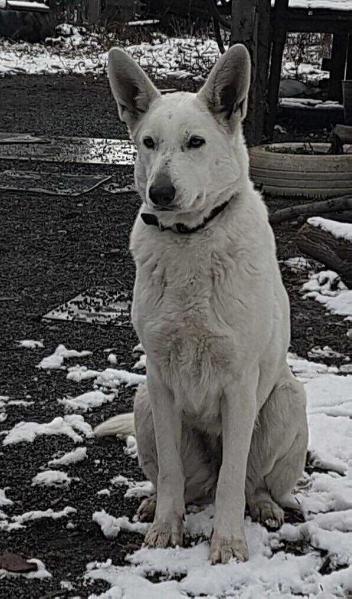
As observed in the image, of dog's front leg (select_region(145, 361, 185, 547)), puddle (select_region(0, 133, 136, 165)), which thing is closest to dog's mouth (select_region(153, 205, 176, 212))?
dog's front leg (select_region(145, 361, 185, 547))

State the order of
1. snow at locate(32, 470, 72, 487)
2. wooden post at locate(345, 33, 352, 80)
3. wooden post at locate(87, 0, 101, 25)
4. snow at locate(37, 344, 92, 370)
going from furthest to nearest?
wooden post at locate(87, 0, 101, 25) < wooden post at locate(345, 33, 352, 80) < snow at locate(37, 344, 92, 370) < snow at locate(32, 470, 72, 487)

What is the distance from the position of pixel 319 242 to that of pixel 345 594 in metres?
3.48

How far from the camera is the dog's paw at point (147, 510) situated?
3383 millimetres

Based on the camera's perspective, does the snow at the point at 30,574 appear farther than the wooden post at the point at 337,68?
No

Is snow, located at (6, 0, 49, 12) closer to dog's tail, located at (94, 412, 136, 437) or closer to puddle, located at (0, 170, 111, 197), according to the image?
puddle, located at (0, 170, 111, 197)

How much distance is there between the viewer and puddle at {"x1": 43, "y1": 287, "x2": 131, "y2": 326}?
5.53m

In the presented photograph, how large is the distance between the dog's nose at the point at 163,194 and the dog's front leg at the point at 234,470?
0.64 metres

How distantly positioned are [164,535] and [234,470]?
33 cm

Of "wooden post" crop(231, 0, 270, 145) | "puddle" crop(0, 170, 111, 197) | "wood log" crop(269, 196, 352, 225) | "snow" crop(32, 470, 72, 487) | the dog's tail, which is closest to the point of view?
"snow" crop(32, 470, 72, 487)

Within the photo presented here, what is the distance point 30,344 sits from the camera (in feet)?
16.9

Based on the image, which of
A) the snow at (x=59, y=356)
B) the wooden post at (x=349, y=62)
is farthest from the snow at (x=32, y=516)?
the wooden post at (x=349, y=62)

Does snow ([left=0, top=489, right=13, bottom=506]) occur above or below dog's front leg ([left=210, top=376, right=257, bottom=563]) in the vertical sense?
below

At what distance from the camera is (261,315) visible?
3.11 m

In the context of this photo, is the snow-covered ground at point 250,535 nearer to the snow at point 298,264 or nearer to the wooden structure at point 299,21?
the snow at point 298,264
